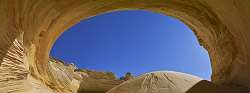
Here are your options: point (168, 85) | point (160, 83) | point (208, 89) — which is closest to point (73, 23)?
point (160, 83)

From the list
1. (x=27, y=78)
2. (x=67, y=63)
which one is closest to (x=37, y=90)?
(x=27, y=78)

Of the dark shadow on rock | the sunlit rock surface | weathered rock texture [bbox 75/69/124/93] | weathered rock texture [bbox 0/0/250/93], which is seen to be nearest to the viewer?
weathered rock texture [bbox 0/0/250/93]

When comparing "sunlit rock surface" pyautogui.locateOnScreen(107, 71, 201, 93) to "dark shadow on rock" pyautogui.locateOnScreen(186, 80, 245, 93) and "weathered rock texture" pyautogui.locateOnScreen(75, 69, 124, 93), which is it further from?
"weathered rock texture" pyautogui.locateOnScreen(75, 69, 124, 93)

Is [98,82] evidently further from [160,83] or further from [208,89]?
[208,89]

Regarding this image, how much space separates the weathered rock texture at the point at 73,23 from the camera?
14.7 feet

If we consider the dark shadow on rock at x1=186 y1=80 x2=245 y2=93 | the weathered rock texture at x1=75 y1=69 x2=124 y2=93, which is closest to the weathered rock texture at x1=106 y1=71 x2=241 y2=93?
the dark shadow on rock at x1=186 y1=80 x2=245 y2=93

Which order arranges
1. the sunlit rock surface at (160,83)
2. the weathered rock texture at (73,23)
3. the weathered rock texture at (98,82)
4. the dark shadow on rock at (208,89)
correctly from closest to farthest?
the weathered rock texture at (73,23) → the dark shadow on rock at (208,89) → the sunlit rock surface at (160,83) → the weathered rock texture at (98,82)

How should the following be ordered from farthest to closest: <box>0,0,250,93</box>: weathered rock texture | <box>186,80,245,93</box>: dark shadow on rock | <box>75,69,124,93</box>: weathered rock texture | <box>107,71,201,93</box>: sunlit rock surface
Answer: <box>75,69,124,93</box>: weathered rock texture < <box>107,71,201,93</box>: sunlit rock surface < <box>186,80,245,93</box>: dark shadow on rock < <box>0,0,250,93</box>: weathered rock texture

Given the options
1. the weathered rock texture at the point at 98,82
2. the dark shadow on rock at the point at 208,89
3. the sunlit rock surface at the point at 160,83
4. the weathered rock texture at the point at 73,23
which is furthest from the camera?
the weathered rock texture at the point at 98,82

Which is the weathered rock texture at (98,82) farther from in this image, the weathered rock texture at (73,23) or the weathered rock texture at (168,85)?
the weathered rock texture at (168,85)

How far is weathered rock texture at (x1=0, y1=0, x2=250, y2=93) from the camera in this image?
4.48 m

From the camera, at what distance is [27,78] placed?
4.58m

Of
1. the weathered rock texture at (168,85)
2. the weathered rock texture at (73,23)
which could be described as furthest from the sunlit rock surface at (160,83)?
the weathered rock texture at (73,23)

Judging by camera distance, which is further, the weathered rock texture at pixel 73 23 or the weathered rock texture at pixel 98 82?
the weathered rock texture at pixel 98 82
